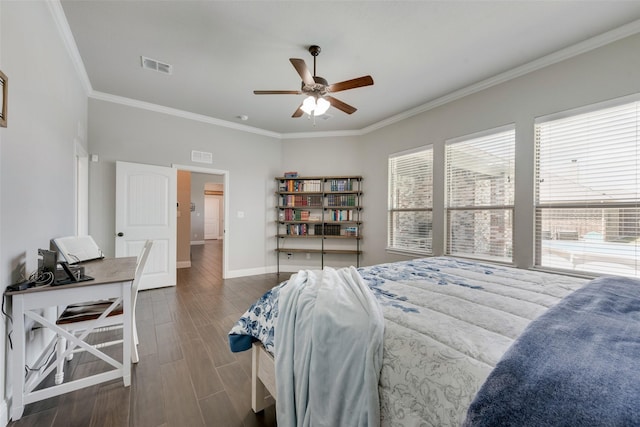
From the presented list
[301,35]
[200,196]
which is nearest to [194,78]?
[301,35]

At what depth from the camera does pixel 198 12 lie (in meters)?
2.18

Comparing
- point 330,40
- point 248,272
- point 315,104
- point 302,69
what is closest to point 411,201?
point 315,104

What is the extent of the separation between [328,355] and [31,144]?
7.87 feet

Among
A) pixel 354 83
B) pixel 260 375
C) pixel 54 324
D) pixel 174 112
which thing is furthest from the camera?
pixel 174 112

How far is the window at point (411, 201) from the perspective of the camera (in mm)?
4008

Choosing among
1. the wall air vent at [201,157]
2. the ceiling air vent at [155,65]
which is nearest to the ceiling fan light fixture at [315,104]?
the ceiling air vent at [155,65]

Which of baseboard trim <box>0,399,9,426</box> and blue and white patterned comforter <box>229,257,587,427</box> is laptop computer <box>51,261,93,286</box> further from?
blue and white patterned comforter <box>229,257,587,427</box>

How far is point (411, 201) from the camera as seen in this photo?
427cm

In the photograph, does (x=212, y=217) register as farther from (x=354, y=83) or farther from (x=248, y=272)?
(x=354, y=83)

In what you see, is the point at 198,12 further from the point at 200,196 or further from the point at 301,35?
the point at 200,196

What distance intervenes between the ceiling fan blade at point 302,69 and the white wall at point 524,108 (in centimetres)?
228

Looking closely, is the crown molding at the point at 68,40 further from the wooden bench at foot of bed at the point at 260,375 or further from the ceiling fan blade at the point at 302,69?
the wooden bench at foot of bed at the point at 260,375

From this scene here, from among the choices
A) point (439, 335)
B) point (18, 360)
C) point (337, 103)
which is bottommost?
point (18, 360)

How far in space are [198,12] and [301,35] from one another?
0.89 m
